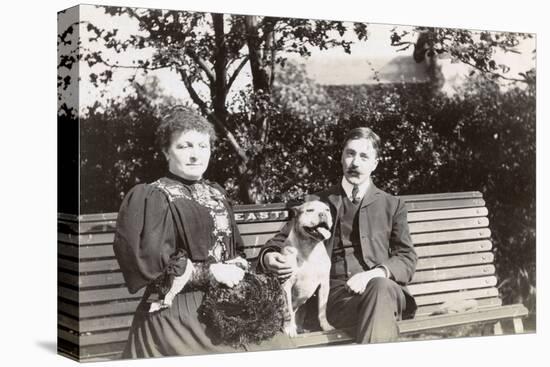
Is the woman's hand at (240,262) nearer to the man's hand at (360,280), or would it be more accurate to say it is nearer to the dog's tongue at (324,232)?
the dog's tongue at (324,232)

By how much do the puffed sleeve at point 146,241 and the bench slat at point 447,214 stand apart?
223 centimetres

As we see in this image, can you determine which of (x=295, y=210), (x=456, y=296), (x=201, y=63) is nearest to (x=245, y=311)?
(x=295, y=210)

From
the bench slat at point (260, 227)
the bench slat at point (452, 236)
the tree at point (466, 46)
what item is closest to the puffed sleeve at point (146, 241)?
the bench slat at point (260, 227)

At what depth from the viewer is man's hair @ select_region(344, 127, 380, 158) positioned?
10.3 metres

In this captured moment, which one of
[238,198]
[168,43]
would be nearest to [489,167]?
[238,198]

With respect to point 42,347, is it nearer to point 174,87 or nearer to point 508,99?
point 174,87

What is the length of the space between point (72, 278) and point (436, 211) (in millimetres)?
3254

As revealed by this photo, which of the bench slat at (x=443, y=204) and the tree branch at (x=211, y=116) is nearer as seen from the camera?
the tree branch at (x=211, y=116)

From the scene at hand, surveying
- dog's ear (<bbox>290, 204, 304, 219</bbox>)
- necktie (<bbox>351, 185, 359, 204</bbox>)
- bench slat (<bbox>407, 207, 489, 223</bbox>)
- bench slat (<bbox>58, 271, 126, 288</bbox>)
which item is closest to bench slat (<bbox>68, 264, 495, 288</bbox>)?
bench slat (<bbox>58, 271, 126, 288</bbox>)

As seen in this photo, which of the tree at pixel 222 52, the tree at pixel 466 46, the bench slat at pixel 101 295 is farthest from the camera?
the tree at pixel 466 46

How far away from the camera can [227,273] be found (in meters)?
9.70

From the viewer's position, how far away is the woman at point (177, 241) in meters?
9.39

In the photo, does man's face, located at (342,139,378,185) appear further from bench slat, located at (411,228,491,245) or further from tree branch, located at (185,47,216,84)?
tree branch, located at (185,47,216,84)

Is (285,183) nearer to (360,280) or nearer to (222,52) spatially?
(360,280)
